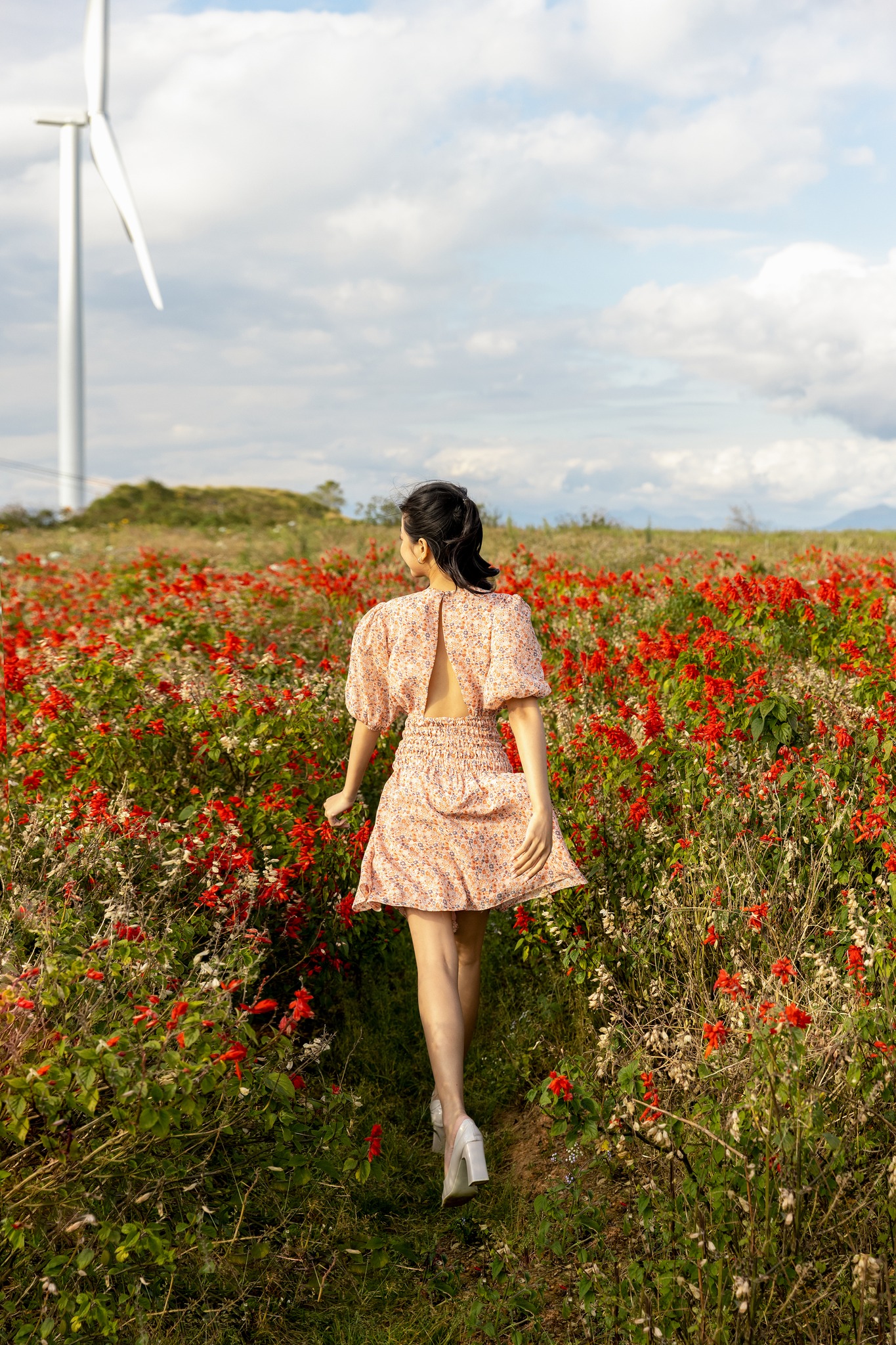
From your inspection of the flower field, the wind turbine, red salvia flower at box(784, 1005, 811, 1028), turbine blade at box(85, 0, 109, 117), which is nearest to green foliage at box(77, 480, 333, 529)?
the wind turbine

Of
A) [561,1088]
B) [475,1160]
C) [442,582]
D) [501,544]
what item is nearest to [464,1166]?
[475,1160]

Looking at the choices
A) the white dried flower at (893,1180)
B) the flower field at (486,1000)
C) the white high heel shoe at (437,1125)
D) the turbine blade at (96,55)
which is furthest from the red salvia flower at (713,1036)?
the turbine blade at (96,55)

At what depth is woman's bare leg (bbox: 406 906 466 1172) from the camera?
3.47 meters

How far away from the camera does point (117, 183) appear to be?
20.3 meters

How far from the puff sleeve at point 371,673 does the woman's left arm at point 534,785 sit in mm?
548

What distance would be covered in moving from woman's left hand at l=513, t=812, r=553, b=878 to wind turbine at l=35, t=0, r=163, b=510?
1833 cm

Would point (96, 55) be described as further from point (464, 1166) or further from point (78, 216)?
point (464, 1166)

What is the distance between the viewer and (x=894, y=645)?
6.38m

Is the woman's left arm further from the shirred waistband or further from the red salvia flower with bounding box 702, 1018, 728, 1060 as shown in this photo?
the red salvia flower with bounding box 702, 1018, 728, 1060

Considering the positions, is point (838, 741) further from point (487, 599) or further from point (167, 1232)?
point (167, 1232)

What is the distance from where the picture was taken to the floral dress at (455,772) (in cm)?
369

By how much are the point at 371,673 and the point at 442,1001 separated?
124 centimetres

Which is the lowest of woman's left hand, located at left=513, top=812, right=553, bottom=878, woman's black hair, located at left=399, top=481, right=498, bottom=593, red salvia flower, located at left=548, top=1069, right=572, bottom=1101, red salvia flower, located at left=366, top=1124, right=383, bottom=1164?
red salvia flower, located at left=366, top=1124, right=383, bottom=1164

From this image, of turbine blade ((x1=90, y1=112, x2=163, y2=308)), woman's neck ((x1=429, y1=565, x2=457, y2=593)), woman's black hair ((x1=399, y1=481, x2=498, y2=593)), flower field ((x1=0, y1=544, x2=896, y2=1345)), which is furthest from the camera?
turbine blade ((x1=90, y1=112, x2=163, y2=308))
